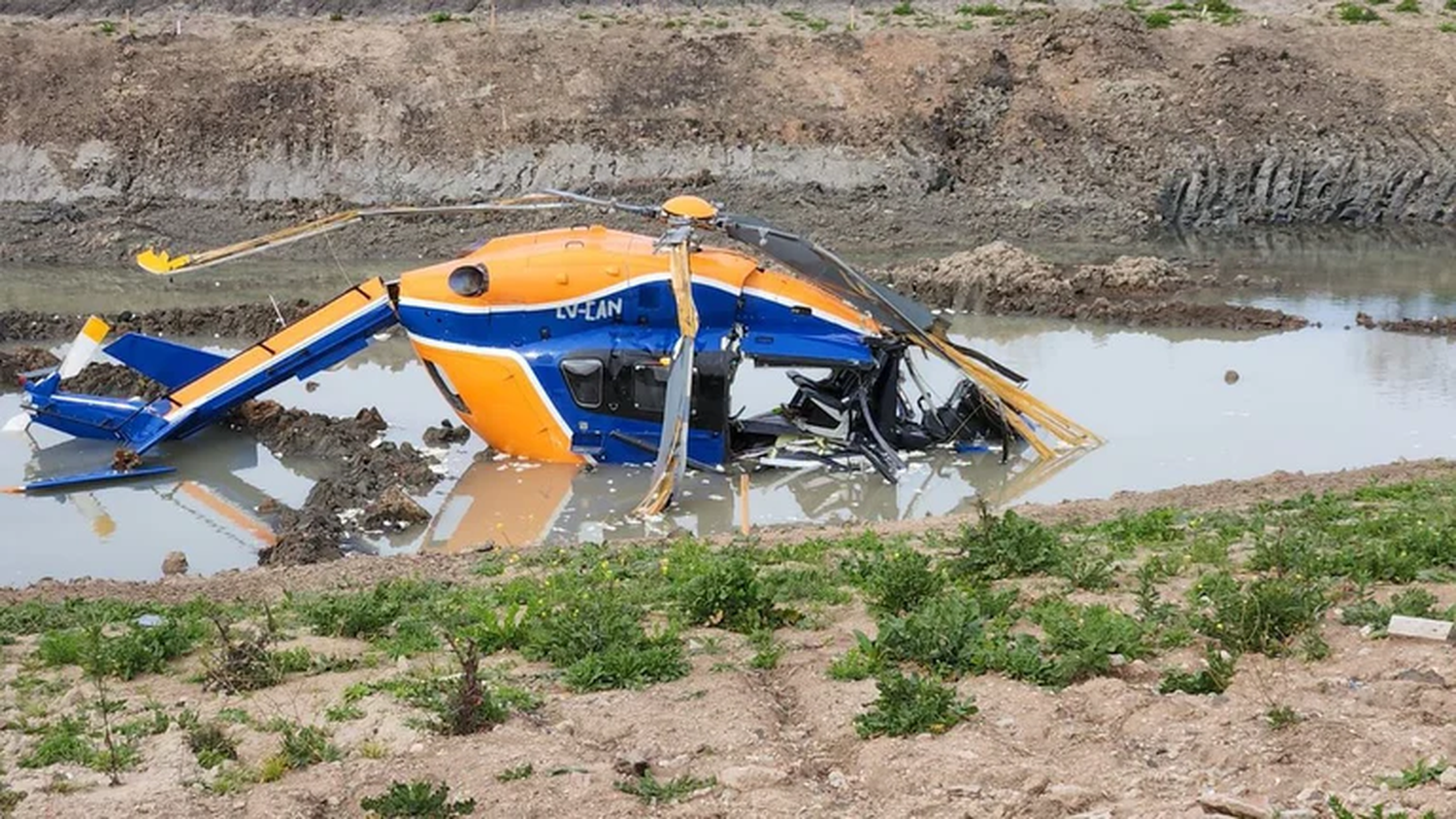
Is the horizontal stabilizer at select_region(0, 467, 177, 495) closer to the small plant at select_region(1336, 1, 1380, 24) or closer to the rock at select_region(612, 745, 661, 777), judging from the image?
the rock at select_region(612, 745, 661, 777)

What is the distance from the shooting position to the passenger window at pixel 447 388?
18.5m

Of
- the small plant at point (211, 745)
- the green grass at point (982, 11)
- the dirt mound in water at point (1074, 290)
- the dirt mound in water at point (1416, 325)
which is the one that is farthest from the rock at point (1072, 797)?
the green grass at point (982, 11)

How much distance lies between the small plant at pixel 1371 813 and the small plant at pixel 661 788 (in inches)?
100

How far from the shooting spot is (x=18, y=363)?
22031 mm

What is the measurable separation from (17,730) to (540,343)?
981 centimetres

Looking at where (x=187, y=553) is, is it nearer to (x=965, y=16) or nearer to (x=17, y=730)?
(x=17, y=730)

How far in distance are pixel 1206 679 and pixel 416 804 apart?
3.78 meters

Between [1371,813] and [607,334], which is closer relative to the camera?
[1371,813]

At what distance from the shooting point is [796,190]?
3406 centimetres

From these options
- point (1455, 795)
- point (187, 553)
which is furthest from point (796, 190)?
point (1455, 795)

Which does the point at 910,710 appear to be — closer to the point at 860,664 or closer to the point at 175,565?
the point at 860,664

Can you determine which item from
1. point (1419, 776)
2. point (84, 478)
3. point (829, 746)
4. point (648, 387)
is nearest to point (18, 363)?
point (84, 478)

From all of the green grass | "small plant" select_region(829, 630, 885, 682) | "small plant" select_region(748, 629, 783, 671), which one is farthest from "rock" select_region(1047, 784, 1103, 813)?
the green grass

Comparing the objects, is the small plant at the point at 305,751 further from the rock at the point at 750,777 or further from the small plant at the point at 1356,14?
the small plant at the point at 1356,14
